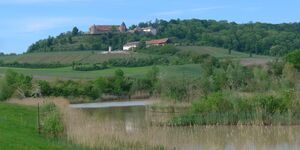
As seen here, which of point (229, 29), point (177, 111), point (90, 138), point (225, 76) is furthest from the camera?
point (229, 29)

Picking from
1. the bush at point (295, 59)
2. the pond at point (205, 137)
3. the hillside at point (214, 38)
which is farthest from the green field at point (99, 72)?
the pond at point (205, 137)

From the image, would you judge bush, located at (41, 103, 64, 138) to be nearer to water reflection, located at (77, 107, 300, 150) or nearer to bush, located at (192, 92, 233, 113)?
water reflection, located at (77, 107, 300, 150)

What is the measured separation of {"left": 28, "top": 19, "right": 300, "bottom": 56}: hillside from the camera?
14988 centimetres

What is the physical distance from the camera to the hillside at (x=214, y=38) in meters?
150

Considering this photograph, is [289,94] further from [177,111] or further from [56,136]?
[56,136]

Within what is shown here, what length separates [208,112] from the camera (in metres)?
47.7

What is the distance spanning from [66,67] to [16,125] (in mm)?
94668

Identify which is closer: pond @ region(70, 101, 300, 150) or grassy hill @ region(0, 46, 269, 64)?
pond @ region(70, 101, 300, 150)

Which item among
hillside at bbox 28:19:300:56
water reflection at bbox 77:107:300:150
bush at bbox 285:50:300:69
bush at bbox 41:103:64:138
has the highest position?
hillside at bbox 28:19:300:56

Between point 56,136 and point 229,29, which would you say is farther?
point 229,29

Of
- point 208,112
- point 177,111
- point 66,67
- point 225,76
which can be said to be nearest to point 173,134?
point 208,112

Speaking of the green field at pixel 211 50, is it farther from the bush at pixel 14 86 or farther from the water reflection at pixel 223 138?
the water reflection at pixel 223 138

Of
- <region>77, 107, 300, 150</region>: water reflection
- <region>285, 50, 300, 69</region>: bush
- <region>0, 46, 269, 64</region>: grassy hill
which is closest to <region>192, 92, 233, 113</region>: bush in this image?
<region>77, 107, 300, 150</region>: water reflection

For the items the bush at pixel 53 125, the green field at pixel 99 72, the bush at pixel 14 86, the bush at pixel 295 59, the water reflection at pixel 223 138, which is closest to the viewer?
the water reflection at pixel 223 138
